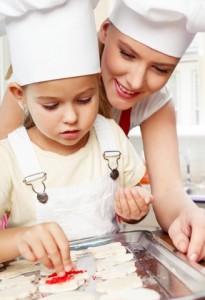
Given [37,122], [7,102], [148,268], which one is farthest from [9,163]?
[148,268]

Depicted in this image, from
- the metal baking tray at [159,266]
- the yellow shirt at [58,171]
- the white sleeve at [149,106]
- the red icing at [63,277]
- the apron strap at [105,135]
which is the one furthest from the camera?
the white sleeve at [149,106]

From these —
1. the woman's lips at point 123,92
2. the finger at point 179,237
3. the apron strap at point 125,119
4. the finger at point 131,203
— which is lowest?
the finger at point 179,237

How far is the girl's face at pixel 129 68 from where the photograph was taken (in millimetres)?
889

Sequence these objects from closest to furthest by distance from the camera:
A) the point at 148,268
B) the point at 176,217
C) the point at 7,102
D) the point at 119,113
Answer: the point at 148,268 → the point at 176,217 → the point at 7,102 → the point at 119,113

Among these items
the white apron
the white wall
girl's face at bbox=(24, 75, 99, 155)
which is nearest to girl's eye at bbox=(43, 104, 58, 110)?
girl's face at bbox=(24, 75, 99, 155)

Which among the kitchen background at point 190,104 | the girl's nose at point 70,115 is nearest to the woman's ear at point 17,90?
the girl's nose at point 70,115

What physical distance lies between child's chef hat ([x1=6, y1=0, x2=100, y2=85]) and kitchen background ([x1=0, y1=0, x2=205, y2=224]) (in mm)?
1480

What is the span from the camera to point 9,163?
858mm

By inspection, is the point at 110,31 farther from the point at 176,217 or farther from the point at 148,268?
the point at 148,268

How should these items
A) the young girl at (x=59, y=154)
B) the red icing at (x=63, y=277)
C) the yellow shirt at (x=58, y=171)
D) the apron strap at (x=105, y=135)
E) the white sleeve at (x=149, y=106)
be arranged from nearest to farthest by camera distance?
the red icing at (x=63, y=277)
the young girl at (x=59, y=154)
the yellow shirt at (x=58, y=171)
the apron strap at (x=105, y=135)
the white sleeve at (x=149, y=106)

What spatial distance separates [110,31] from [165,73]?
16cm

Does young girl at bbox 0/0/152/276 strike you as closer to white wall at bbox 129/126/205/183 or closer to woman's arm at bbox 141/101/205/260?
woman's arm at bbox 141/101/205/260

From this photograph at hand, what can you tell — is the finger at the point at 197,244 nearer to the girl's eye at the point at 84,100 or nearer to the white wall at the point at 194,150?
the girl's eye at the point at 84,100

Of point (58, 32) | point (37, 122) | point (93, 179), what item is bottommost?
point (93, 179)
